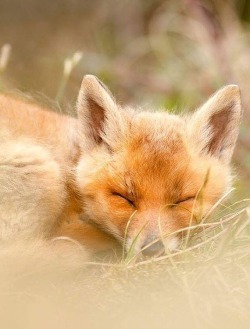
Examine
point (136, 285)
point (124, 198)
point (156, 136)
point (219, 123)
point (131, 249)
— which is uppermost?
point (219, 123)

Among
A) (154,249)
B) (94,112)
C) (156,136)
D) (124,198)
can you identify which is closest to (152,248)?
(154,249)

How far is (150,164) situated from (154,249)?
1.79 ft

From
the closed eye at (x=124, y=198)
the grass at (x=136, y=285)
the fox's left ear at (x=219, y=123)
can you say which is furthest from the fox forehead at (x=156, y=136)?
the grass at (x=136, y=285)

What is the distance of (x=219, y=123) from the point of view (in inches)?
223

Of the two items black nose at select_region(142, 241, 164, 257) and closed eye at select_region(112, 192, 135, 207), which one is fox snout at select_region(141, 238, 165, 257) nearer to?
black nose at select_region(142, 241, 164, 257)

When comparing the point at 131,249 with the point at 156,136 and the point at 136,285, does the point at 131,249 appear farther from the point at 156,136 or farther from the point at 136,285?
the point at 156,136

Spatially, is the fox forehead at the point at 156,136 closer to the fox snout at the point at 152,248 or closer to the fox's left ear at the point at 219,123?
the fox's left ear at the point at 219,123

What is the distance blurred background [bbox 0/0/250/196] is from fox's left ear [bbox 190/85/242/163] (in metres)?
1.77

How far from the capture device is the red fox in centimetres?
508

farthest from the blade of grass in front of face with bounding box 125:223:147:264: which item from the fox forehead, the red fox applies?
the fox forehead

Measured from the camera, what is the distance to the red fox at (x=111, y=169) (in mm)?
5082

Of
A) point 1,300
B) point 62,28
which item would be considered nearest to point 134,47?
point 62,28

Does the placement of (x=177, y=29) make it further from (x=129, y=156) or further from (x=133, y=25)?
(x=129, y=156)

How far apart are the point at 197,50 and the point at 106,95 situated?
5.46 m
